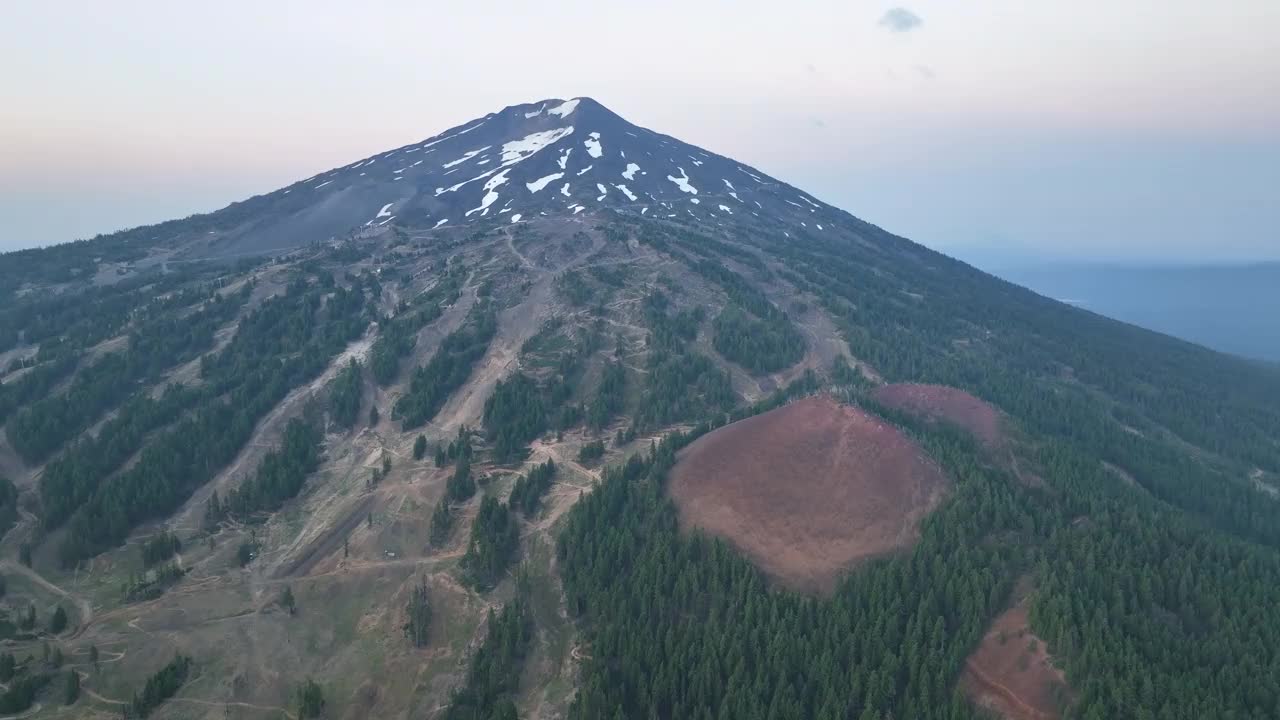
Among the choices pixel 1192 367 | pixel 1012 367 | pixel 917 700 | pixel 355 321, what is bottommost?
pixel 1192 367

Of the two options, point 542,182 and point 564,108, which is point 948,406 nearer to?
point 542,182

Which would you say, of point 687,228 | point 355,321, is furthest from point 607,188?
point 355,321

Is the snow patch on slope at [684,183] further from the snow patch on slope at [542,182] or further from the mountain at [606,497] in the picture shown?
the mountain at [606,497]

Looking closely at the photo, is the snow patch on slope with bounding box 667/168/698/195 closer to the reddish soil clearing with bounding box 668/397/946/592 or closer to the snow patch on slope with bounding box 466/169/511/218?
the snow patch on slope with bounding box 466/169/511/218

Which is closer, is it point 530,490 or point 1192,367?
point 530,490

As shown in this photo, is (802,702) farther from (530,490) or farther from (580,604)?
(530,490)

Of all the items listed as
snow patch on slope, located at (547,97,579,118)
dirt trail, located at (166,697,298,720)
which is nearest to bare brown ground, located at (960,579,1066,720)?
dirt trail, located at (166,697,298,720)

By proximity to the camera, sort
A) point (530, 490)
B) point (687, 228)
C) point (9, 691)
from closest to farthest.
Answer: point (9, 691)
point (530, 490)
point (687, 228)
